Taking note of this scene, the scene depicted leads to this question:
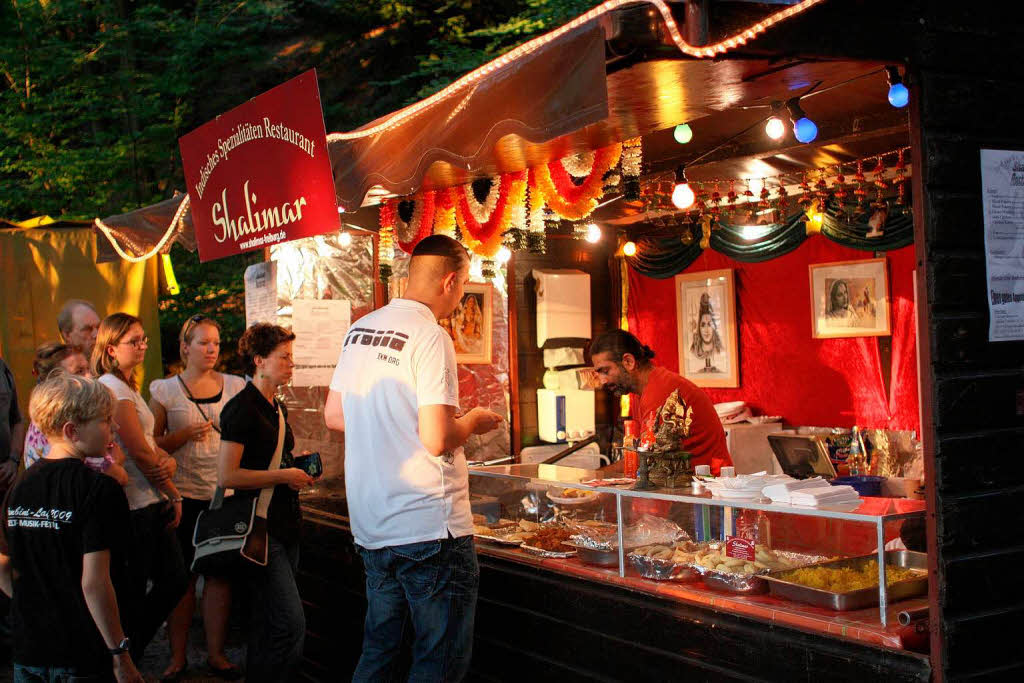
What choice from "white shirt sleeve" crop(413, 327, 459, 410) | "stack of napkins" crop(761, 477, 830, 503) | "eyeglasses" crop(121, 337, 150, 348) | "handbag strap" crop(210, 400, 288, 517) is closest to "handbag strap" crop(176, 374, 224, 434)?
"eyeglasses" crop(121, 337, 150, 348)

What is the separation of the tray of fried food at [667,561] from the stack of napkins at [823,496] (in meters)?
0.51

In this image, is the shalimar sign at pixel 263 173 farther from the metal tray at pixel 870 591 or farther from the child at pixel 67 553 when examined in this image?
the metal tray at pixel 870 591

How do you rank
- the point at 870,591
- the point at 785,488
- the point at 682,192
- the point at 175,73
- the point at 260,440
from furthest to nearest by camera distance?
1. the point at 175,73
2. the point at 682,192
3. the point at 260,440
4. the point at 785,488
5. the point at 870,591

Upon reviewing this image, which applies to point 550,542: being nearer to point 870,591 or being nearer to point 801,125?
point 870,591

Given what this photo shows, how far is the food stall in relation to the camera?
2887 millimetres

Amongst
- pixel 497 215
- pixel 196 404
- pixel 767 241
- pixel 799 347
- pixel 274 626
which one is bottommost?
pixel 274 626

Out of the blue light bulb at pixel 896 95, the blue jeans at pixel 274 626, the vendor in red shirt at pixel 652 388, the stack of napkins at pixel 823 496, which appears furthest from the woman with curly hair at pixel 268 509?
the blue light bulb at pixel 896 95

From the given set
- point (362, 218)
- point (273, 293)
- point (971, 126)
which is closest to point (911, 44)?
point (971, 126)

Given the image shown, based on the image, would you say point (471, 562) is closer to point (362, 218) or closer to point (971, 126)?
point (971, 126)

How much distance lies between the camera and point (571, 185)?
4.57 m

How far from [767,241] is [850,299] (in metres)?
0.90

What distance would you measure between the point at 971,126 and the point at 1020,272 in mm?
484

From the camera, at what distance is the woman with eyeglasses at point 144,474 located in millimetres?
4949

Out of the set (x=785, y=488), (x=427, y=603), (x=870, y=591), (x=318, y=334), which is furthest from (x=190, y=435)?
(x=870, y=591)
